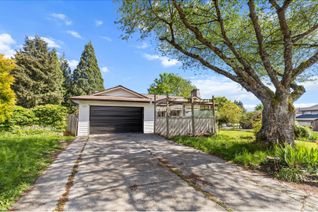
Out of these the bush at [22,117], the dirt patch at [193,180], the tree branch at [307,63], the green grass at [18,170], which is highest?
the tree branch at [307,63]

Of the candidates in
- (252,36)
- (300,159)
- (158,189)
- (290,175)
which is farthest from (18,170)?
(252,36)

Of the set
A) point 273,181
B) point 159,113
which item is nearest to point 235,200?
point 273,181

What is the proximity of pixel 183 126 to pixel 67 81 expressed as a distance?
27.0 meters

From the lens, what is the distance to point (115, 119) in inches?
526

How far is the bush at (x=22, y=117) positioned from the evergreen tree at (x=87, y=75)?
14913mm

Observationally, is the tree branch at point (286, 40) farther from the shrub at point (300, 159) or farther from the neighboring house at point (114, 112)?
the neighboring house at point (114, 112)

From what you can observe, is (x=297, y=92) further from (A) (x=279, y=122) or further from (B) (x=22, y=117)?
(B) (x=22, y=117)

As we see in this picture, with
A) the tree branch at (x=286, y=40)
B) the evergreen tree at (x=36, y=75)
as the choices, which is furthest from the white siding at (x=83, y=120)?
the evergreen tree at (x=36, y=75)

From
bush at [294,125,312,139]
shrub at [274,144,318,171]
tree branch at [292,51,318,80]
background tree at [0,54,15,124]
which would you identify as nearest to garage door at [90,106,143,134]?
background tree at [0,54,15,124]

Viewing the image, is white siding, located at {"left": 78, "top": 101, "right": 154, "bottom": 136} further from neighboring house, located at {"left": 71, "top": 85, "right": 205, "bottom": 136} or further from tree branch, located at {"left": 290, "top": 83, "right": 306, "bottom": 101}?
tree branch, located at {"left": 290, "top": 83, "right": 306, "bottom": 101}

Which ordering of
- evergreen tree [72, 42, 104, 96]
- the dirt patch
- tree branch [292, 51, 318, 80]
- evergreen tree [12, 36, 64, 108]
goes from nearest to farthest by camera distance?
the dirt patch → tree branch [292, 51, 318, 80] → evergreen tree [12, 36, 64, 108] → evergreen tree [72, 42, 104, 96]

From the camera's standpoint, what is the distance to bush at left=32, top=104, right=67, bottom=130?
14.7 meters

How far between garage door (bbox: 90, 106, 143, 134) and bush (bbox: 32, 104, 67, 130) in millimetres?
4663

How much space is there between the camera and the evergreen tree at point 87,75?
1131 inches
